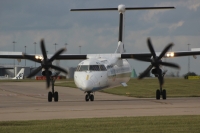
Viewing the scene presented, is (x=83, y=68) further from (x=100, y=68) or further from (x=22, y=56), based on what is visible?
(x=22, y=56)

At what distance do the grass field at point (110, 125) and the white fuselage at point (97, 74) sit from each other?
14215 mm

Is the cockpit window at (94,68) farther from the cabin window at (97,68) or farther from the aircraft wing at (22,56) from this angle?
the aircraft wing at (22,56)

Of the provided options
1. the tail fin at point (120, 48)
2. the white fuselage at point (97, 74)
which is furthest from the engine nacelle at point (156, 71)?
the tail fin at point (120, 48)

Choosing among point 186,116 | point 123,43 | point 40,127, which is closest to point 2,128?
point 40,127

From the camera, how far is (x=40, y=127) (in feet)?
61.9

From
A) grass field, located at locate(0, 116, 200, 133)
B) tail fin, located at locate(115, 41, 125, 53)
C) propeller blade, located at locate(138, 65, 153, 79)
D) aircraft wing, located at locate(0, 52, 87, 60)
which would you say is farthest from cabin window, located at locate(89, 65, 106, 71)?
grass field, located at locate(0, 116, 200, 133)

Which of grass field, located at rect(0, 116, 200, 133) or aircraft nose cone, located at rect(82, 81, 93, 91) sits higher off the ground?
aircraft nose cone, located at rect(82, 81, 93, 91)

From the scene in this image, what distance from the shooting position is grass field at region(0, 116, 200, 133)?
1812cm

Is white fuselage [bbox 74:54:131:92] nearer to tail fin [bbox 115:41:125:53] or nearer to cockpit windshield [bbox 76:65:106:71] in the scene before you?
cockpit windshield [bbox 76:65:106:71]

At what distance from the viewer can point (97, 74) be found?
121ft

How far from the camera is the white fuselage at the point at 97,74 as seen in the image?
3600cm

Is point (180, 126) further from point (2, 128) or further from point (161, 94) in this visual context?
point (161, 94)

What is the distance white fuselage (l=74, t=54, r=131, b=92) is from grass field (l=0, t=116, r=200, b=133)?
1422 centimetres

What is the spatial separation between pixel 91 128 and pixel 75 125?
991 millimetres
